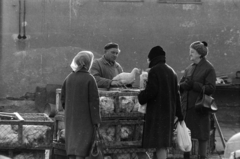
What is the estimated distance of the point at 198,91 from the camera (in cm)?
892

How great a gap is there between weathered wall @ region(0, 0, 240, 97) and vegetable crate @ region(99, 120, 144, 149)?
7426 mm

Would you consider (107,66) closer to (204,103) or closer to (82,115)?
(204,103)

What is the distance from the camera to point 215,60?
15656 mm

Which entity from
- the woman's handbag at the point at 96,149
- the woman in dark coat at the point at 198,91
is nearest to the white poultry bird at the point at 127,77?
the woman in dark coat at the point at 198,91

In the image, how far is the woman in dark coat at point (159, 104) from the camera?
7.69 metres

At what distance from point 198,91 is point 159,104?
1.36m

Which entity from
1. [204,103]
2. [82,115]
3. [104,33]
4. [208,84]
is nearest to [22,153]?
[82,115]

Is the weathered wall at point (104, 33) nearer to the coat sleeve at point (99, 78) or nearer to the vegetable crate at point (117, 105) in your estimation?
the coat sleeve at point (99, 78)

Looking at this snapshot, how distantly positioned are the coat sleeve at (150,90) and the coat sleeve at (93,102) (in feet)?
1.93

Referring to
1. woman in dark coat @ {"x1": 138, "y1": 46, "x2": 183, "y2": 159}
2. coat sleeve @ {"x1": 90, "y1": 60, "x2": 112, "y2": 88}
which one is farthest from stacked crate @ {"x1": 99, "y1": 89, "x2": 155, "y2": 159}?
coat sleeve @ {"x1": 90, "y1": 60, "x2": 112, "y2": 88}

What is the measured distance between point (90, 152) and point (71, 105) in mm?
618

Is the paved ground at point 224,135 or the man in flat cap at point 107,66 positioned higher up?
the man in flat cap at point 107,66

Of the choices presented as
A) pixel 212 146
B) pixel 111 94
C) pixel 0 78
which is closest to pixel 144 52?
pixel 0 78

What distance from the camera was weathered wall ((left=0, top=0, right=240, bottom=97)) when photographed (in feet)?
49.2
